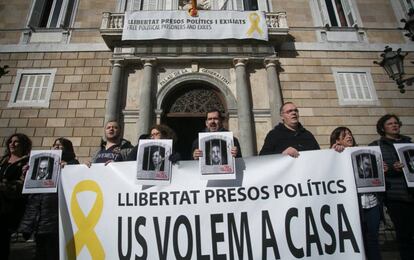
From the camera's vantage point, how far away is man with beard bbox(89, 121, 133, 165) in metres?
3.45

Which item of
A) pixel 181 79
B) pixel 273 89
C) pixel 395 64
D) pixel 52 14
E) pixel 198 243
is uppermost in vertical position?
pixel 52 14

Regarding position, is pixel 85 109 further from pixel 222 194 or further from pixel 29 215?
pixel 222 194

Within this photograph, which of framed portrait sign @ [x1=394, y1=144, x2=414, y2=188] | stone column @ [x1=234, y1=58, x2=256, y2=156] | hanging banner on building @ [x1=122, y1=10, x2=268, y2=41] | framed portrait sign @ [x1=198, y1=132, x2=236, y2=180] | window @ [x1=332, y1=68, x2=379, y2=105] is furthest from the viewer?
window @ [x1=332, y1=68, x2=379, y2=105]

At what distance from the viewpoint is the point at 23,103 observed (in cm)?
923

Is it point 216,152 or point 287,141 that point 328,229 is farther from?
point 216,152

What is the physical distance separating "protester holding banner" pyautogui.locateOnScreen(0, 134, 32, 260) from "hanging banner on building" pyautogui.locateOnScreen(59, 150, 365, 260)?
59 cm

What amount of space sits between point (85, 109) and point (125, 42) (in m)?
2.86

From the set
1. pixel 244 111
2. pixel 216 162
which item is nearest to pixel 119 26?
pixel 244 111

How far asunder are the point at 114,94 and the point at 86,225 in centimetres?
699

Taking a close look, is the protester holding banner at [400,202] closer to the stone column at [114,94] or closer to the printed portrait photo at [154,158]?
the printed portrait photo at [154,158]

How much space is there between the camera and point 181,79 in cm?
963

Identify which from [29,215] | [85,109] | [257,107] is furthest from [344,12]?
[29,215]

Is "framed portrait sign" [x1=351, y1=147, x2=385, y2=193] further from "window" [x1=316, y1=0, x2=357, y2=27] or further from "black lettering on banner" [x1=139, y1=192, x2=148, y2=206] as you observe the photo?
"window" [x1=316, y1=0, x2=357, y2=27]

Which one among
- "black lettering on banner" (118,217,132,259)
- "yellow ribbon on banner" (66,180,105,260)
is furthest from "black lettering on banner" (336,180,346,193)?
"yellow ribbon on banner" (66,180,105,260)
